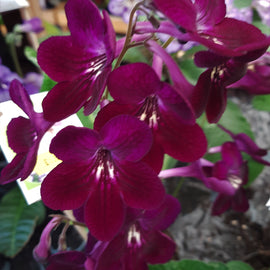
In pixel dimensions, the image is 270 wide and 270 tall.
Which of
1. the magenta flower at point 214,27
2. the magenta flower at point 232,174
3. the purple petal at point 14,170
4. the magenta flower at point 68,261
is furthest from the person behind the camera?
the magenta flower at point 232,174

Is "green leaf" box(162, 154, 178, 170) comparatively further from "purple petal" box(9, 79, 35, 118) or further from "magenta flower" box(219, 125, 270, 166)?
"purple petal" box(9, 79, 35, 118)

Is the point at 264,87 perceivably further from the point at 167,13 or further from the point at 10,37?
the point at 10,37

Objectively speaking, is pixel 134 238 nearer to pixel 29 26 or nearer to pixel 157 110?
pixel 157 110

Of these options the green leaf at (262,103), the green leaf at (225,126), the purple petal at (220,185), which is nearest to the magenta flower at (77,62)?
the purple petal at (220,185)

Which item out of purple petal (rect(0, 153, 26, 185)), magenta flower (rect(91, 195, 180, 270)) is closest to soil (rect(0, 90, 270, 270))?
magenta flower (rect(91, 195, 180, 270))

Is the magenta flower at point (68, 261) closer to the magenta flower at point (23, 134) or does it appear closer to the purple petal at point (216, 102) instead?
the magenta flower at point (23, 134)

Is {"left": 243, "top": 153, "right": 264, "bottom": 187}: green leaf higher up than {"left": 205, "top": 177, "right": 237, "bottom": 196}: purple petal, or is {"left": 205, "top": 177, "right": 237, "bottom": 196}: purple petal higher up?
{"left": 205, "top": 177, "right": 237, "bottom": 196}: purple petal

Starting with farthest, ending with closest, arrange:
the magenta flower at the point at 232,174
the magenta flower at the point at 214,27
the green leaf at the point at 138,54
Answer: the green leaf at the point at 138,54
the magenta flower at the point at 232,174
the magenta flower at the point at 214,27
